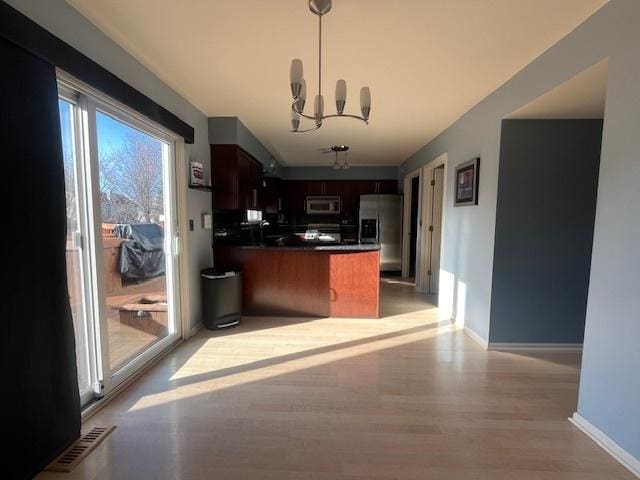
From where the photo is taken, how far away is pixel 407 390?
84.4 inches

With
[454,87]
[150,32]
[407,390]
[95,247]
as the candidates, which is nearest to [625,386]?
[407,390]

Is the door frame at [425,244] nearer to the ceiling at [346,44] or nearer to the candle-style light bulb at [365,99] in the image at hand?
the ceiling at [346,44]

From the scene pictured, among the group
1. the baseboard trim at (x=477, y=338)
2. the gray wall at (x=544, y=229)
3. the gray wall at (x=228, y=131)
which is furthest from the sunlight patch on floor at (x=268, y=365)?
the gray wall at (x=228, y=131)

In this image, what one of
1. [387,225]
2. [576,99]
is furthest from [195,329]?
[387,225]

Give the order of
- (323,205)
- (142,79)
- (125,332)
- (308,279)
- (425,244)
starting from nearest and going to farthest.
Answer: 1. (142,79)
2. (125,332)
3. (308,279)
4. (425,244)
5. (323,205)

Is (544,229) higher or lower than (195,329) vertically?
higher

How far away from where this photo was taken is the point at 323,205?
641cm

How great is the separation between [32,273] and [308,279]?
2.57 m

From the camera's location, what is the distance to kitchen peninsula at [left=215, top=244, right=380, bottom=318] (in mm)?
3605

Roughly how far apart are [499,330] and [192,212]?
3068 millimetres

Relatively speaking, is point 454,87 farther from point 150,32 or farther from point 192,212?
point 192,212

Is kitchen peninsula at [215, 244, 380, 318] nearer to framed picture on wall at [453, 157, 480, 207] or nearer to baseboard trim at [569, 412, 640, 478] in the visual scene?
framed picture on wall at [453, 157, 480, 207]

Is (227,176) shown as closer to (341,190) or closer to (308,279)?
(308,279)

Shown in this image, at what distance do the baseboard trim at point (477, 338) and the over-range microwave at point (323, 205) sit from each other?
3.74m
